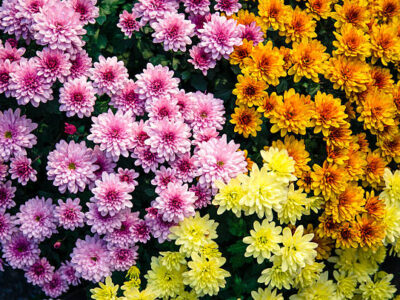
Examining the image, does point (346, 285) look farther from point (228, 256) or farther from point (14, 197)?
point (14, 197)

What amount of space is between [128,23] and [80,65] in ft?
1.41

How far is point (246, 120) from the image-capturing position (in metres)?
2.47

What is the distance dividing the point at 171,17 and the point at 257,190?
1207 mm

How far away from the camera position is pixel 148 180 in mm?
2551

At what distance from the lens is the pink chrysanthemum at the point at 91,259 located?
2414 mm

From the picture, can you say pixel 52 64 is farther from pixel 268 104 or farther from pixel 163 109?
pixel 268 104

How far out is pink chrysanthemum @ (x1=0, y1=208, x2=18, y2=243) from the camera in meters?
2.51

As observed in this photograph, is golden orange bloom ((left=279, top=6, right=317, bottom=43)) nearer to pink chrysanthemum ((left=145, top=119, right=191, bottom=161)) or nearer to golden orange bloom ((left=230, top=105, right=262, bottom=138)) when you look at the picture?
golden orange bloom ((left=230, top=105, right=262, bottom=138))

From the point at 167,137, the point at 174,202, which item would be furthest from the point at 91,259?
the point at 167,137

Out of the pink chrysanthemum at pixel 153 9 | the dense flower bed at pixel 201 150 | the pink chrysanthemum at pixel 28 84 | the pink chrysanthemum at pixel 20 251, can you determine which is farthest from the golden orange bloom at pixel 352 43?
the pink chrysanthemum at pixel 20 251

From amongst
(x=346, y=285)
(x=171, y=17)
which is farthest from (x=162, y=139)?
(x=346, y=285)

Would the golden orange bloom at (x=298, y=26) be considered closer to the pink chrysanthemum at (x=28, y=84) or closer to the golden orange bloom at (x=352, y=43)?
the golden orange bloom at (x=352, y=43)

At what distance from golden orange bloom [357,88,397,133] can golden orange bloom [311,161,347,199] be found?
0.40m

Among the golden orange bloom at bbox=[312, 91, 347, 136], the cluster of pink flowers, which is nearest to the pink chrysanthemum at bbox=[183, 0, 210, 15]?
the cluster of pink flowers
